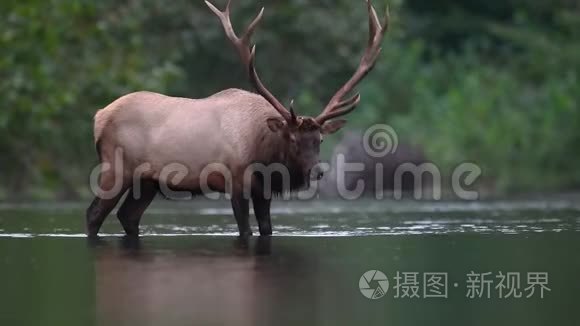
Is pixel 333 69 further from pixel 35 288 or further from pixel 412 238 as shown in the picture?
pixel 35 288

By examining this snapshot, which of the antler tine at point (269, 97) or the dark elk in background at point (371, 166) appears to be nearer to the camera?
the antler tine at point (269, 97)

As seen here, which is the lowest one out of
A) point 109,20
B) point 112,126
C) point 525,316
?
point 525,316

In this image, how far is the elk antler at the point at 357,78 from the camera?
549 inches

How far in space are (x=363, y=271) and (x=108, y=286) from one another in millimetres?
1975

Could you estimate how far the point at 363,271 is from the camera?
10.8 m

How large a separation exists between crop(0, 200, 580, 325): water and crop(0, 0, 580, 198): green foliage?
653 cm

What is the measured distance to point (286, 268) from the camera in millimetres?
11039

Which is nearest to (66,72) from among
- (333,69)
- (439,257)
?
(333,69)

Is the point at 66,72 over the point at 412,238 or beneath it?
over

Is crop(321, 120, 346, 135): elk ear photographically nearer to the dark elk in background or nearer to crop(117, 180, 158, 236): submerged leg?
crop(117, 180, 158, 236): submerged leg

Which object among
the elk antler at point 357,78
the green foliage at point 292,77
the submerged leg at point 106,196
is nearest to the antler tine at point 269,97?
the elk antler at point 357,78

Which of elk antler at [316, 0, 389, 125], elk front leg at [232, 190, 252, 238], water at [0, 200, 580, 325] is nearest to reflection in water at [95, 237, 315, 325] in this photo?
water at [0, 200, 580, 325]

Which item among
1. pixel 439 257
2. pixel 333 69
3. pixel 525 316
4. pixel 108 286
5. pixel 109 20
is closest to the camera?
pixel 525 316

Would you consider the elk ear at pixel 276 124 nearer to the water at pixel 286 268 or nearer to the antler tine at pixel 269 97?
the antler tine at pixel 269 97
